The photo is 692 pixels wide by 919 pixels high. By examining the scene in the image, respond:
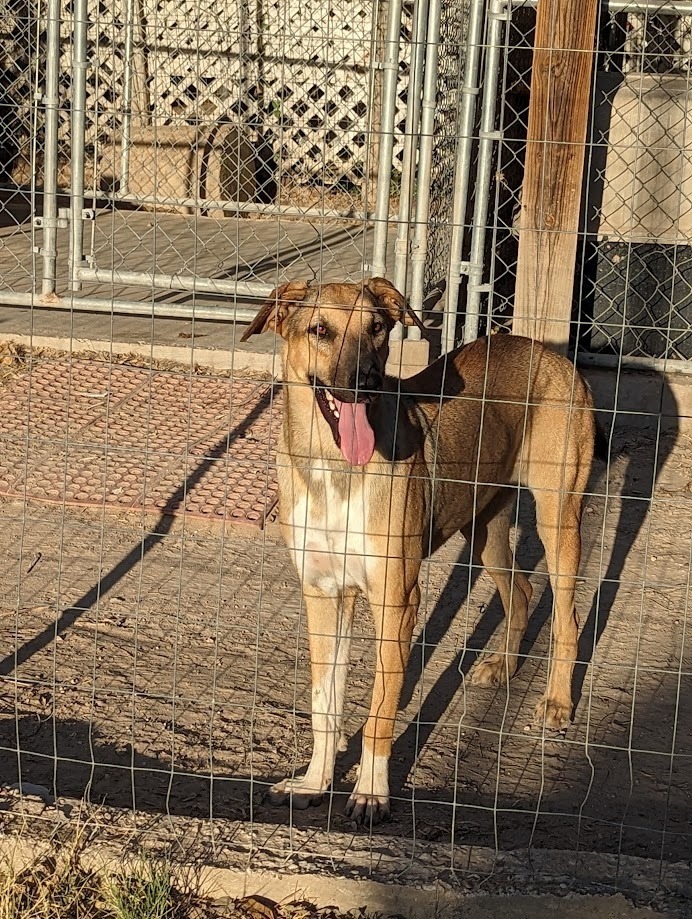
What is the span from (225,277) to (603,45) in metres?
3.18

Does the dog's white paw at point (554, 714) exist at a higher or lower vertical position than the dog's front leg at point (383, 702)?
lower

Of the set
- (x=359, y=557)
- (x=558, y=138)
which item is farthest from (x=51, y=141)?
(x=359, y=557)

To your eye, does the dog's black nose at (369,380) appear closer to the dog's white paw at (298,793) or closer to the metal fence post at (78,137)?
the dog's white paw at (298,793)

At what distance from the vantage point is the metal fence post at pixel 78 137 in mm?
6660

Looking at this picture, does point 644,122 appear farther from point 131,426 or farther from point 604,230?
point 131,426

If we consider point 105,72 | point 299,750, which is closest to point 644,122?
point 299,750

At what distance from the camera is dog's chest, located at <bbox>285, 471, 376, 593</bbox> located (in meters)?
3.43

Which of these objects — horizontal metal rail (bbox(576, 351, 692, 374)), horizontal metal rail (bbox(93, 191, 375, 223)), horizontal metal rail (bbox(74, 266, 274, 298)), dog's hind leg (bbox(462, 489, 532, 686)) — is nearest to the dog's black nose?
horizontal metal rail (bbox(93, 191, 375, 223))

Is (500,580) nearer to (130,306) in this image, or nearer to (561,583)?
(561,583)

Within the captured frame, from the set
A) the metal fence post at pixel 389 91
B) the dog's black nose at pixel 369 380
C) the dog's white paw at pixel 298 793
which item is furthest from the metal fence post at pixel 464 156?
the dog's white paw at pixel 298 793

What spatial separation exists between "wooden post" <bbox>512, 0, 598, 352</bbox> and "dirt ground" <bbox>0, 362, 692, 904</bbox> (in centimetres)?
119

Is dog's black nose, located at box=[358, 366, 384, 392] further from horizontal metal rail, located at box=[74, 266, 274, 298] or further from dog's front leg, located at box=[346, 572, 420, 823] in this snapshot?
horizontal metal rail, located at box=[74, 266, 274, 298]

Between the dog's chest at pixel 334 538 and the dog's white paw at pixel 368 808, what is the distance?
0.61m

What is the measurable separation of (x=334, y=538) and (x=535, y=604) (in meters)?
1.74
